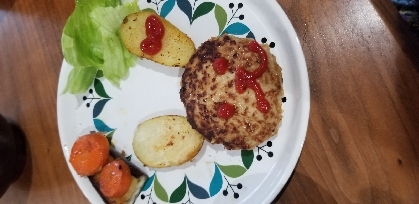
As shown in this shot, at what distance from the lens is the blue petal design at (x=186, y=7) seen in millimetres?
2188

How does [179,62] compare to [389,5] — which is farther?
[179,62]

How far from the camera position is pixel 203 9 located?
2.17 meters

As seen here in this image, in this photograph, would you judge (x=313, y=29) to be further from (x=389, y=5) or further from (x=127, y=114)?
(x=127, y=114)

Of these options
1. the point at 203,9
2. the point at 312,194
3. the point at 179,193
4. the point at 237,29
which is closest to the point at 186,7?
the point at 203,9

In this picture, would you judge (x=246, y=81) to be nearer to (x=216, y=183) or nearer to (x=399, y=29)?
(x=216, y=183)

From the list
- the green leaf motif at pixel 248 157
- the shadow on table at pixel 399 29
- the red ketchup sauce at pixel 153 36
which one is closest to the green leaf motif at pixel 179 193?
the green leaf motif at pixel 248 157

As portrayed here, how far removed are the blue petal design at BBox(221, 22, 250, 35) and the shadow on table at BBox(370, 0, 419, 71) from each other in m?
0.67

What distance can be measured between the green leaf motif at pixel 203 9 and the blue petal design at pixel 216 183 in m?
0.87

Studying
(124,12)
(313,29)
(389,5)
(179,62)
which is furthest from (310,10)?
(124,12)

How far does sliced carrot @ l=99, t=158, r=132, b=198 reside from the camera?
6.81ft

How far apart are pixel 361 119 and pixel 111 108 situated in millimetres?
1419

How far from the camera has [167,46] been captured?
2.15 meters

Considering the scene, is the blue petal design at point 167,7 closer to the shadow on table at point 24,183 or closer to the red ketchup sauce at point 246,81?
the red ketchup sauce at point 246,81

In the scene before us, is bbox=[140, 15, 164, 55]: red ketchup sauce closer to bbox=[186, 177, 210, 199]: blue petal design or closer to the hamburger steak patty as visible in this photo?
the hamburger steak patty
